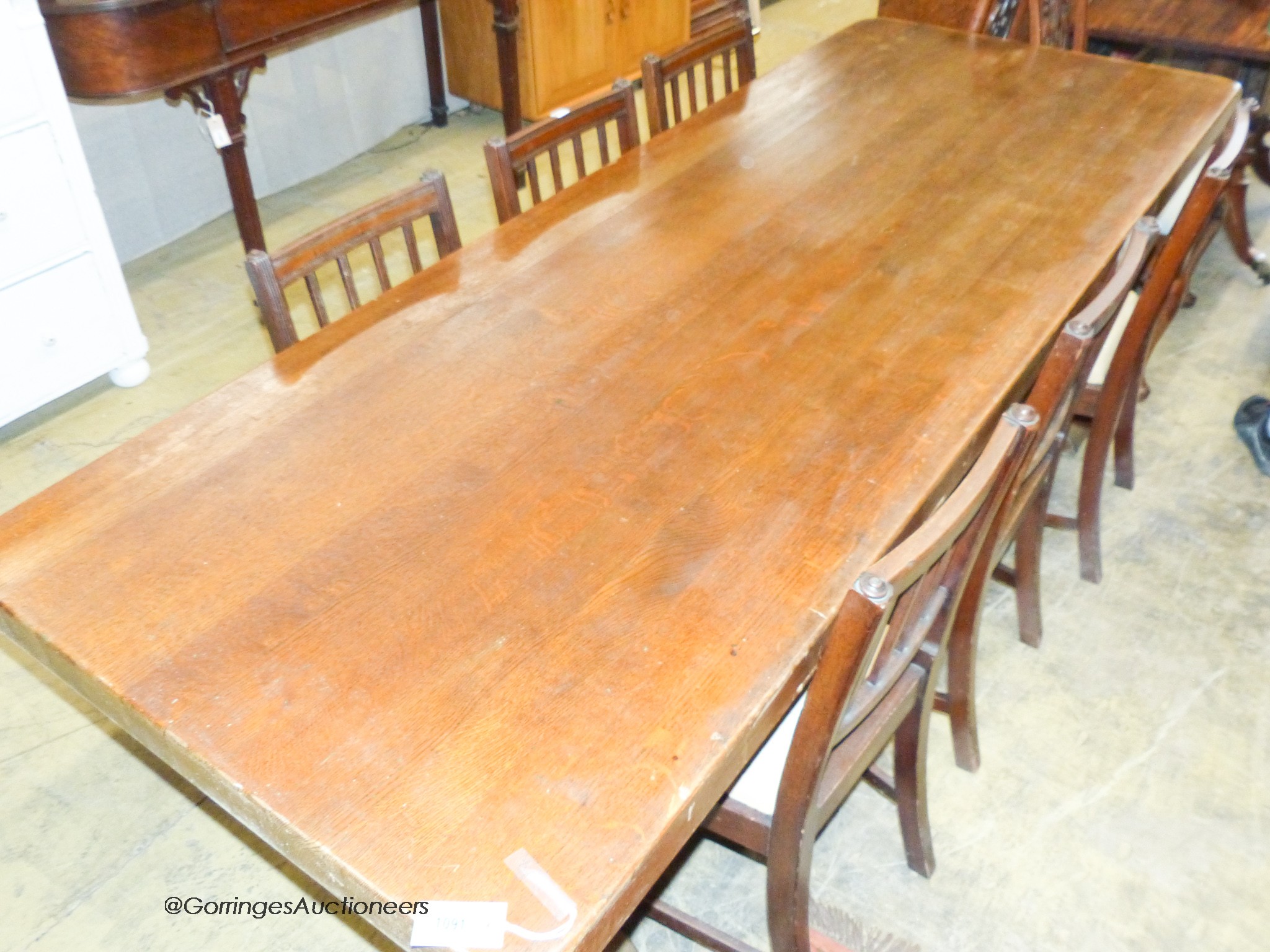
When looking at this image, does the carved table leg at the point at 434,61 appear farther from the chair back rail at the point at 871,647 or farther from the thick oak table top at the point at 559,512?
the chair back rail at the point at 871,647

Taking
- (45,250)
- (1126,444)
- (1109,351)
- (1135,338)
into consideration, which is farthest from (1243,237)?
(45,250)

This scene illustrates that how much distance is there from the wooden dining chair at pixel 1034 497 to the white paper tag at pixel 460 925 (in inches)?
31.7

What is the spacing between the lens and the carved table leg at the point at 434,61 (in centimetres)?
392

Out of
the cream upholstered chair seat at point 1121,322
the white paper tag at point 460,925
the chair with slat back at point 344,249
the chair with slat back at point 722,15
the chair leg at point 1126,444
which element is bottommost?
the chair leg at point 1126,444

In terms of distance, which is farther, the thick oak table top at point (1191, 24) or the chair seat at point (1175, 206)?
the thick oak table top at point (1191, 24)

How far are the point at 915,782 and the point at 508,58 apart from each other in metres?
2.80

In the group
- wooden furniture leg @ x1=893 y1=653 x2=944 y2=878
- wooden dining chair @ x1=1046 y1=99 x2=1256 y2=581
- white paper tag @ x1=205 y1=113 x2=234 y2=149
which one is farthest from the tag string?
white paper tag @ x1=205 y1=113 x2=234 y2=149

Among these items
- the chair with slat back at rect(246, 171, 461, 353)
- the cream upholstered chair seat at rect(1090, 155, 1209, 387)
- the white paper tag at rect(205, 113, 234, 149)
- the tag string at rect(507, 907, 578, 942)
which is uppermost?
the chair with slat back at rect(246, 171, 461, 353)

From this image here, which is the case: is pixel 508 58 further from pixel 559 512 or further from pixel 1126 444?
pixel 559 512

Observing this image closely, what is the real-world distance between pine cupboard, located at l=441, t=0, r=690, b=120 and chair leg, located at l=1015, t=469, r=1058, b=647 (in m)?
2.60

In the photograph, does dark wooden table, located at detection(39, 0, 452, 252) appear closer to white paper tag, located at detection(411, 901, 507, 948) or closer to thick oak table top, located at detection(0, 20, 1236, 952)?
thick oak table top, located at detection(0, 20, 1236, 952)

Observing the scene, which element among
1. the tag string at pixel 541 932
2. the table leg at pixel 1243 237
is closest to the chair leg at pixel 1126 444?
the table leg at pixel 1243 237

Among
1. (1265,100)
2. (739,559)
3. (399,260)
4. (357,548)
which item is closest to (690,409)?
(739,559)

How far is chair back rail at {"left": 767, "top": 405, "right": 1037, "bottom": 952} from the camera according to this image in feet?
3.15
